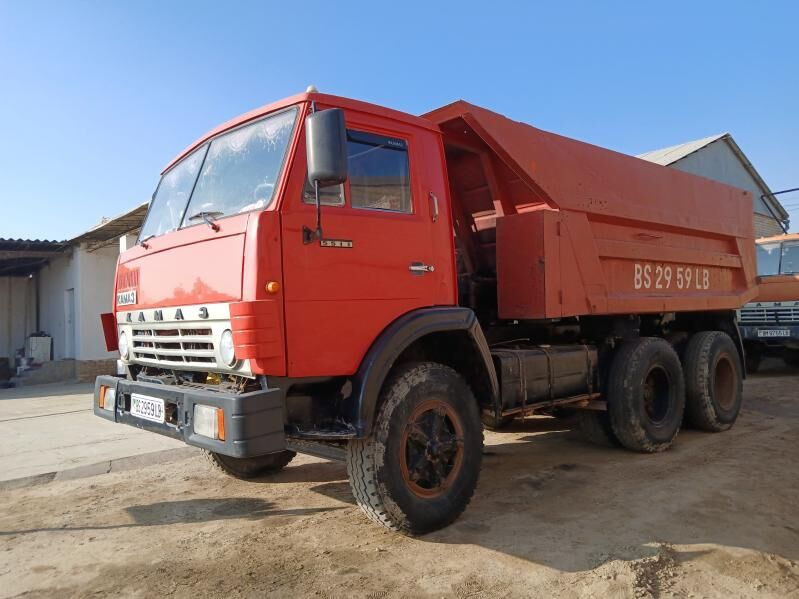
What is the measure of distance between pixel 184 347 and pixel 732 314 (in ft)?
21.6

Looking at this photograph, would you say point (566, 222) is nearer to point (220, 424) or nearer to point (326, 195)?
point (326, 195)

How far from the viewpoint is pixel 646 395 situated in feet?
19.5

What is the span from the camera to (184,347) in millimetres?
3525

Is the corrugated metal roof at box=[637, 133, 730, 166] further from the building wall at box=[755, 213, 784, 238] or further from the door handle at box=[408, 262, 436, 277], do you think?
the door handle at box=[408, 262, 436, 277]

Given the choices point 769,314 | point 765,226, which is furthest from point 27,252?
point 765,226

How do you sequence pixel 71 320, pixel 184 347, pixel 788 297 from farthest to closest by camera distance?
pixel 71 320, pixel 788 297, pixel 184 347

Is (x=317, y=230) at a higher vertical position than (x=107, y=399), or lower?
higher

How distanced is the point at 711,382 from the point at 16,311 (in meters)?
17.6

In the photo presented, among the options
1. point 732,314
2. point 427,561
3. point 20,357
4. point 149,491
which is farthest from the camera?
point 20,357

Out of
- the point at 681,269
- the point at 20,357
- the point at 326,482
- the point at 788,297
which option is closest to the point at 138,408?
the point at 326,482

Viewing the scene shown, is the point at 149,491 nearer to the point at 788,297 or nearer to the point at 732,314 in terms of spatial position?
the point at 732,314

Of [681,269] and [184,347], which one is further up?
[681,269]

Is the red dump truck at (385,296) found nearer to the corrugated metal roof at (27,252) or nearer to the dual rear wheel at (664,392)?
the dual rear wheel at (664,392)

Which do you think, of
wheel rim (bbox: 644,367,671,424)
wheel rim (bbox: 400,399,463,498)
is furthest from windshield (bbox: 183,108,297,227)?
wheel rim (bbox: 644,367,671,424)
